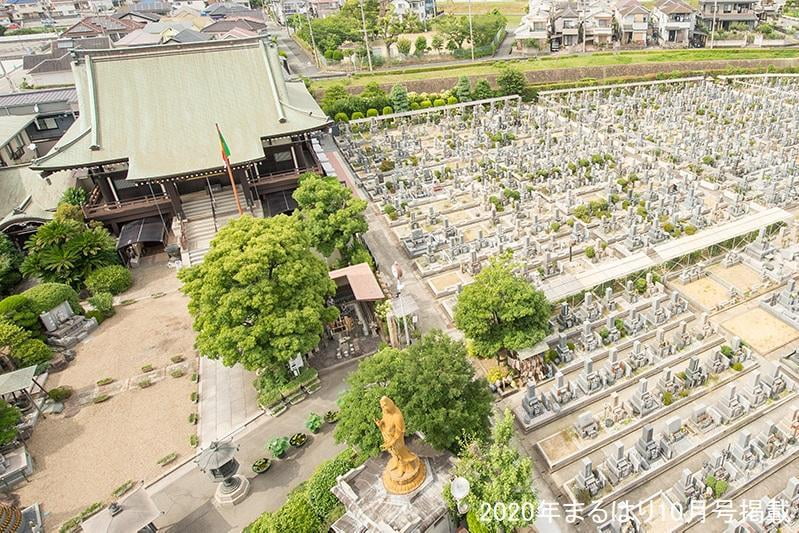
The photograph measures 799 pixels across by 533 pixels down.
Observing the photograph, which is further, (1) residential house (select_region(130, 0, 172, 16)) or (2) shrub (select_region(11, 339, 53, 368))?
(1) residential house (select_region(130, 0, 172, 16))

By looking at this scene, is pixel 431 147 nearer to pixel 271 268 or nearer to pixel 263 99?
pixel 263 99

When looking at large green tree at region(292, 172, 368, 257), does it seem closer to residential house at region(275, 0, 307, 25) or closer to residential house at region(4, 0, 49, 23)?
residential house at region(275, 0, 307, 25)

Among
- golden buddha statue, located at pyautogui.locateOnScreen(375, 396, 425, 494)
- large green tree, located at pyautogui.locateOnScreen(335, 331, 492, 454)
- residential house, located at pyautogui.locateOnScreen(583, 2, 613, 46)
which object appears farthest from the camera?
residential house, located at pyautogui.locateOnScreen(583, 2, 613, 46)

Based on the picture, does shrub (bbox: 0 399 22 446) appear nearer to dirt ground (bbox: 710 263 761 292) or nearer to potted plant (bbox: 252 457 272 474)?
potted plant (bbox: 252 457 272 474)

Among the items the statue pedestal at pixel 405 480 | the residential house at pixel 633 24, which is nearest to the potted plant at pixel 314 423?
the statue pedestal at pixel 405 480

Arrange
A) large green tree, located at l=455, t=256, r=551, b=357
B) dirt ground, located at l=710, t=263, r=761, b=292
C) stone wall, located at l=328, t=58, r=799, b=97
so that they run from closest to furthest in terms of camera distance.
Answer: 1. large green tree, located at l=455, t=256, r=551, b=357
2. dirt ground, located at l=710, t=263, r=761, b=292
3. stone wall, located at l=328, t=58, r=799, b=97

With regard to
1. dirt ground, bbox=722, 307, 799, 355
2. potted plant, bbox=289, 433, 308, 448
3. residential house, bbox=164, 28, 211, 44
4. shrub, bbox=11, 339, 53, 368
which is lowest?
dirt ground, bbox=722, 307, 799, 355

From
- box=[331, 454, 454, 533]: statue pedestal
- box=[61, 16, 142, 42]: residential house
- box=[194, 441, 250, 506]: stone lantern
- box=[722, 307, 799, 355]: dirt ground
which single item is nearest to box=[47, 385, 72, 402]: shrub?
box=[194, 441, 250, 506]: stone lantern

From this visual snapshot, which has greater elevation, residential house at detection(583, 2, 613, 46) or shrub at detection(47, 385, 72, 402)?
residential house at detection(583, 2, 613, 46)

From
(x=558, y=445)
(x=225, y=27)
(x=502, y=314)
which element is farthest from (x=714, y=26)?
(x=558, y=445)
